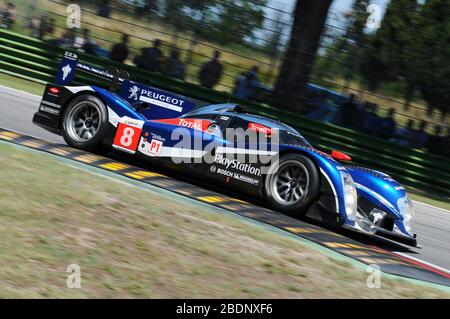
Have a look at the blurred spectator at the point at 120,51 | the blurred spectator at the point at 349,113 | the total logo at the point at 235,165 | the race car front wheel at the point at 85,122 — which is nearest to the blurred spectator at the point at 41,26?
the blurred spectator at the point at 120,51

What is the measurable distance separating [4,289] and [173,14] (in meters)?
11.6

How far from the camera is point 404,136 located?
14195 millimetres

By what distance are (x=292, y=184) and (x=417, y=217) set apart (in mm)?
3387

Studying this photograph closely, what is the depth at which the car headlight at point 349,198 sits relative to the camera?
24.8 feet

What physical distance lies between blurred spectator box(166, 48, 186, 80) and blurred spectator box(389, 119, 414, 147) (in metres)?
4.45

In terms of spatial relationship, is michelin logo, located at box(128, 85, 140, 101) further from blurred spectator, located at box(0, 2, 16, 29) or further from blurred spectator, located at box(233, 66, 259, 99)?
blurred spectator, located at box(0, 2, 16, 29)

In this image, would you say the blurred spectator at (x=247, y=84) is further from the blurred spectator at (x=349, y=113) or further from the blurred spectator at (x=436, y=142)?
the blurred spectator at (x=436, y=142)

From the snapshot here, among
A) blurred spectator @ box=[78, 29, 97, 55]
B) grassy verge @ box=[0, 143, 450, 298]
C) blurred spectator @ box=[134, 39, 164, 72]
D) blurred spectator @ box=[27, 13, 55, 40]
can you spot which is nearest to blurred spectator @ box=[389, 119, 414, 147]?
blurred spectator @ box=[134, 39, 164, 72]

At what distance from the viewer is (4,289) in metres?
4.23

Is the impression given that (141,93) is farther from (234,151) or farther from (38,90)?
(38,90)

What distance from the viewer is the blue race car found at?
766 cm

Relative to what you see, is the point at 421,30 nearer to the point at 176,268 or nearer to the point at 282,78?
the point at 282,78

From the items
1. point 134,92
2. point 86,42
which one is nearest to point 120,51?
point 86,42
